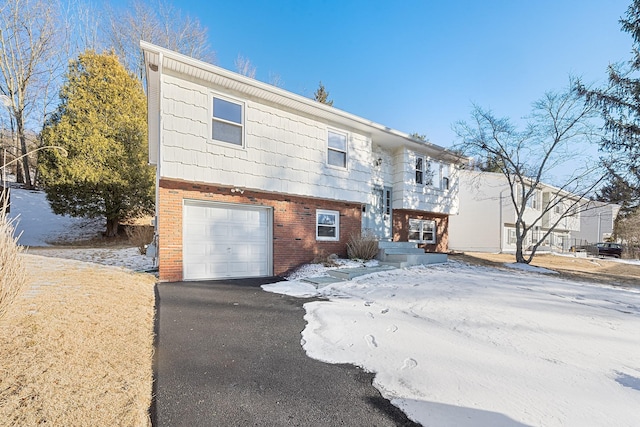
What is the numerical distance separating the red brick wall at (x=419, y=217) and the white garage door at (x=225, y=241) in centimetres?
602

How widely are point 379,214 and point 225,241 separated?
634 cm

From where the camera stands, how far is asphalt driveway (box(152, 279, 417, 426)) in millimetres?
2078

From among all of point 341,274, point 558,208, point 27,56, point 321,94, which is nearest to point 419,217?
point 341,274

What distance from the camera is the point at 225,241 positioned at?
25.0 feet

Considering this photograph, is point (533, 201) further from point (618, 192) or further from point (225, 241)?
point (225, 241)

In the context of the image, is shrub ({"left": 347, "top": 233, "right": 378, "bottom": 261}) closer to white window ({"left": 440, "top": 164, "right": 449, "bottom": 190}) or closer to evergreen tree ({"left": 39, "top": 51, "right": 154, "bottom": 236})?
white window ({"left": 440, "top": 164, "right": 449, "bottom": 190})

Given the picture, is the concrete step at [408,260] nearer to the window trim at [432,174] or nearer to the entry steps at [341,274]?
the entry steps at [341,274]

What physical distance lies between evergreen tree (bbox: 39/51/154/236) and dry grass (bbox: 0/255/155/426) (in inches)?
444

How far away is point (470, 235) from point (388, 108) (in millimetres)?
10812

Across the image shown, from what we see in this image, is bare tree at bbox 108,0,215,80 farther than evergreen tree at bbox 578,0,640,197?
Yes

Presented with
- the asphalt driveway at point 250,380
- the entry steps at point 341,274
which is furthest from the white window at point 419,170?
the asphalt driveway at point 250,380

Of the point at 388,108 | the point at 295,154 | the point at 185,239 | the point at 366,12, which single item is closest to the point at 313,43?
the point at 366,12

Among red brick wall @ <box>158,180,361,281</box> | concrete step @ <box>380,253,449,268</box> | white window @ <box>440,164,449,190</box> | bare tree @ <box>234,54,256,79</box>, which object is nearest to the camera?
red brick wall @ <box>158,180,361,281</box>

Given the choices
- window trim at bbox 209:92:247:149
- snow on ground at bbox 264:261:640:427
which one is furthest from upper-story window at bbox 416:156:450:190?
window trim at bbox 209:92:247:149
